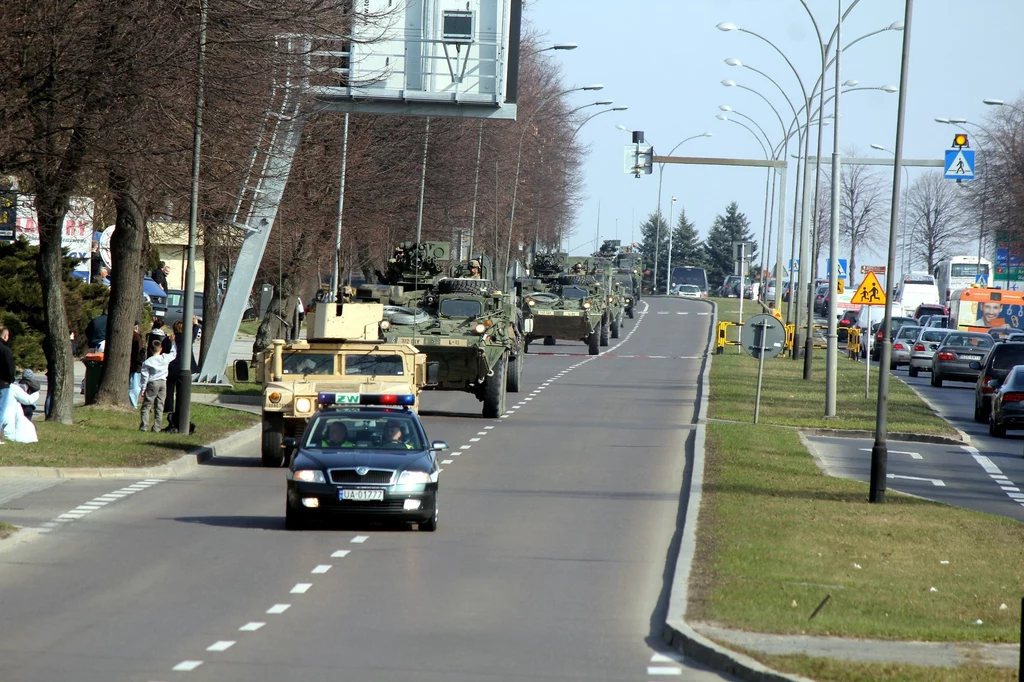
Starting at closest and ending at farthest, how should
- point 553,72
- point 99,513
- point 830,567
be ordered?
1. point 830,567
2. point 99,513
3. point 553,72

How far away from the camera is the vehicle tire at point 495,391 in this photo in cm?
2928

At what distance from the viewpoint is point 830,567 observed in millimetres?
13773

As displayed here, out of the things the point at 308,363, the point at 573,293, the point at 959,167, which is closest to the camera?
the point at 308,363

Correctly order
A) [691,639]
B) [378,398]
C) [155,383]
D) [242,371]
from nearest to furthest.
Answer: [691,639], [378,398], [242,371], [155,383]

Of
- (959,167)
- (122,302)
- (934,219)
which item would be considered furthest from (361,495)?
(934,219)

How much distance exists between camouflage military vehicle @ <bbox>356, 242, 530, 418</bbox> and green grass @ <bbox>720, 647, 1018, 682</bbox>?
19.0 meters

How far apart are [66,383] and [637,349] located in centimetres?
3398

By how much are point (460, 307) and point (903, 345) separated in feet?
88.0

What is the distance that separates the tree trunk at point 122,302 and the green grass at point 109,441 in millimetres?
468

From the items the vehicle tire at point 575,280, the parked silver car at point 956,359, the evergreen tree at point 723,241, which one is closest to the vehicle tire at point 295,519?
the parked silver car at point 956,359

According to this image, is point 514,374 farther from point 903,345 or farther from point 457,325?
point 903,345

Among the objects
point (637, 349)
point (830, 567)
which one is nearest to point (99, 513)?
point (830, 567)

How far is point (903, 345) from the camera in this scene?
179 ft

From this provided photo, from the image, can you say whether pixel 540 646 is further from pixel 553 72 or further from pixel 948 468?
pixel 553 72
